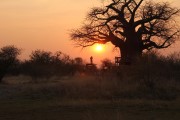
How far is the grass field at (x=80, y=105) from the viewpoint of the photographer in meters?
18.0

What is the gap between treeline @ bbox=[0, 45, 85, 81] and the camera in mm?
45037

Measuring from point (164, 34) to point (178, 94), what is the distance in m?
13.4

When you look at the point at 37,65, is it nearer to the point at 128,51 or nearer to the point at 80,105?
the point at 128,51

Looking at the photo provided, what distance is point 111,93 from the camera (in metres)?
26.8

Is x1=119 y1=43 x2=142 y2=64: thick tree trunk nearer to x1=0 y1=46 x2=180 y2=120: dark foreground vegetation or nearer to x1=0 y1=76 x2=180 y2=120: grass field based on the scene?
x1=0 y1=46 x2=180 y2=120: dark foreground vegetation

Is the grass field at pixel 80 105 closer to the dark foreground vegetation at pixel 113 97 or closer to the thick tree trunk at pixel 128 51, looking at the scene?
the dark foreground vegetation at pixel 113 97

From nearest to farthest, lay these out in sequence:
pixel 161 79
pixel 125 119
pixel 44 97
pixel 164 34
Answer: pixel 125 119 → pixel 44 97 → pixel 161 79 → pixel 164 34

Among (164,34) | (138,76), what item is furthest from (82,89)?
(164,34)

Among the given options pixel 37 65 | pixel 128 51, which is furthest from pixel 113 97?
pixel 37 65

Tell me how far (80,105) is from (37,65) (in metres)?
32.7

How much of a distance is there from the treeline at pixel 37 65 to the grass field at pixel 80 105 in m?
13.5

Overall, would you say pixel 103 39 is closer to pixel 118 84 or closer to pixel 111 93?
pixel 118 84

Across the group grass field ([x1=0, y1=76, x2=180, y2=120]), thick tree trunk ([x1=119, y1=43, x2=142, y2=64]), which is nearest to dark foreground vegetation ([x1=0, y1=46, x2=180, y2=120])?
grass field ([x1=0, y1=76, x2=180, y2=120])

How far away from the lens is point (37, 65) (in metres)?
54.1
